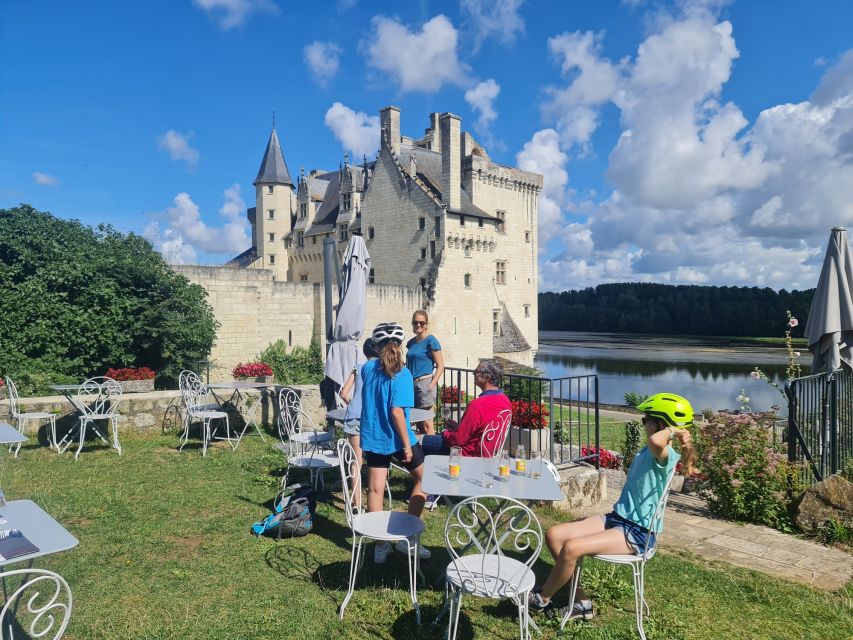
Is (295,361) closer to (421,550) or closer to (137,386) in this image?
(137,386)

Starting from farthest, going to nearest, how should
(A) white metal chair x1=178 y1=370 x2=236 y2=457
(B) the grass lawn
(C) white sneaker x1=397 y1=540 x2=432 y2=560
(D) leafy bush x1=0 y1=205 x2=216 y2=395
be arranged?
(D) leafy bush x1=0 y1=205 x2=216 y2=395 → (A) white metal chair x1=178 y1=370 x2=236 y2=457 → (C) white sneaker x1=397 y1=540 x2=432 y2=560 → (B) the grass lawn

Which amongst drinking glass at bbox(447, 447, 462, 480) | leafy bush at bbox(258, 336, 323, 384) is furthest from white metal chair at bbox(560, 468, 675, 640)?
leafy bush at bbox(258, 336, 323, 384)

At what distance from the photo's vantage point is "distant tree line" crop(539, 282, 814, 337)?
3612 inches

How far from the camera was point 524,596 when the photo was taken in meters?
3.31

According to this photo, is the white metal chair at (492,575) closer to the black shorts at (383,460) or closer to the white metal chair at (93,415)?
the black shorts at (383,460)

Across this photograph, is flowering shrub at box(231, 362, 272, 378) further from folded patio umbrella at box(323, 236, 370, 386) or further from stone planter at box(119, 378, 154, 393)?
folded patio umbrella at box(323, 236, 370, 386)

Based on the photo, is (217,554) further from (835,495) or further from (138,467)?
(835,495)

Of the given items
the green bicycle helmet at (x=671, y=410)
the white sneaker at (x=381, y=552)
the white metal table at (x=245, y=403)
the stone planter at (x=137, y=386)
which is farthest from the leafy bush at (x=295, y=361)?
the green bicycle helmet at (x=671, y=410)

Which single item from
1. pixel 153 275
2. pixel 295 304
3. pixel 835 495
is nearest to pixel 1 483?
pixel 835 495

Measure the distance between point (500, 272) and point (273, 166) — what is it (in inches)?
729

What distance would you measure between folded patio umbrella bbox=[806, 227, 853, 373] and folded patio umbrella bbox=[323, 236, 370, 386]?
6.35 metres

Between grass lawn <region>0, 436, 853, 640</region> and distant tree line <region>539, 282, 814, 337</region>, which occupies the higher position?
distant tree line <region>539, 282, 814, 337</region>

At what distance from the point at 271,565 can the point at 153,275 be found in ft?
45.9

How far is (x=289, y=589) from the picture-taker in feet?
14.0
